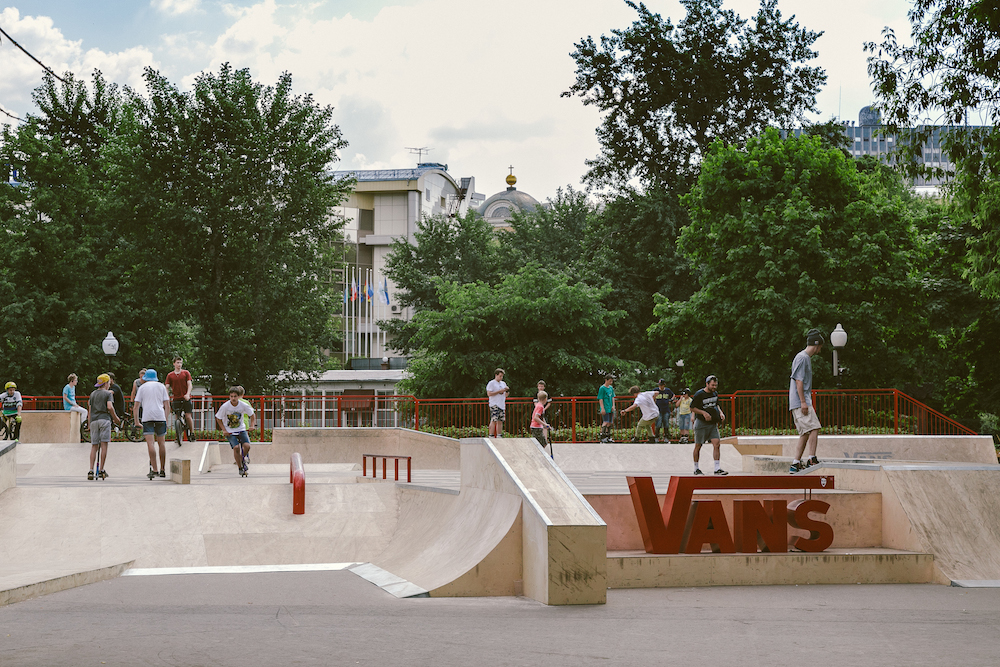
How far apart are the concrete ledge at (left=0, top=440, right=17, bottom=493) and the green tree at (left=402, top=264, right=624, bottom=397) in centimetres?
1651

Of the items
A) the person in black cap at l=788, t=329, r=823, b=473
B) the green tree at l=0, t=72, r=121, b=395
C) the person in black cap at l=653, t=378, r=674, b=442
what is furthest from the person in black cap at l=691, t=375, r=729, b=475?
the green tree at l=0, t=72, r=121, b=395

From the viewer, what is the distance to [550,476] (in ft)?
26.9

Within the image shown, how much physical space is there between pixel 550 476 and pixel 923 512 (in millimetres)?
3336

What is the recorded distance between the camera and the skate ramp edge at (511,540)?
22.8 feet

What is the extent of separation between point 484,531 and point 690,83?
31412 mm

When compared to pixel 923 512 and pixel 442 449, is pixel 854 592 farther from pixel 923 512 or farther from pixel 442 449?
pixel 442 449

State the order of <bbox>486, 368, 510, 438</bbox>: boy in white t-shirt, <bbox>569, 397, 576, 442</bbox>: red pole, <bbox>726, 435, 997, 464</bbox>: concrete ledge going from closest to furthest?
<bbox>726, 435, 997, 464</bbox>: concrete ledge, <bbox>486, 368, 510, 438</bbox>: boy in white t-shirt, <bbox>569, 397, 576, 442</bbox>: red pole

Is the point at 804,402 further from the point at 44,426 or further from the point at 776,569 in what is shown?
the point at 44,426

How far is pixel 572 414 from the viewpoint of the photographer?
22812 millimetres

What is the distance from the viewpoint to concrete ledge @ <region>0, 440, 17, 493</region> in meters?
12.9

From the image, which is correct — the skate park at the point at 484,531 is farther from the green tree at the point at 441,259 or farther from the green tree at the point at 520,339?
the green tree at the point at 441,259

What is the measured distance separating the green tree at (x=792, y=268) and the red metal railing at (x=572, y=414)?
491 centimetres

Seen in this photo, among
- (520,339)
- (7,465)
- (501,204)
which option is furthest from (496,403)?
(501,204)

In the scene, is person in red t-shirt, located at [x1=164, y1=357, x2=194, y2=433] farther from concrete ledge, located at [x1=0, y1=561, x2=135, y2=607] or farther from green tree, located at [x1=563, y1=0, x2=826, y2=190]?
green tree, located at [x1=563, y1=0, x2=826, y2=190]
